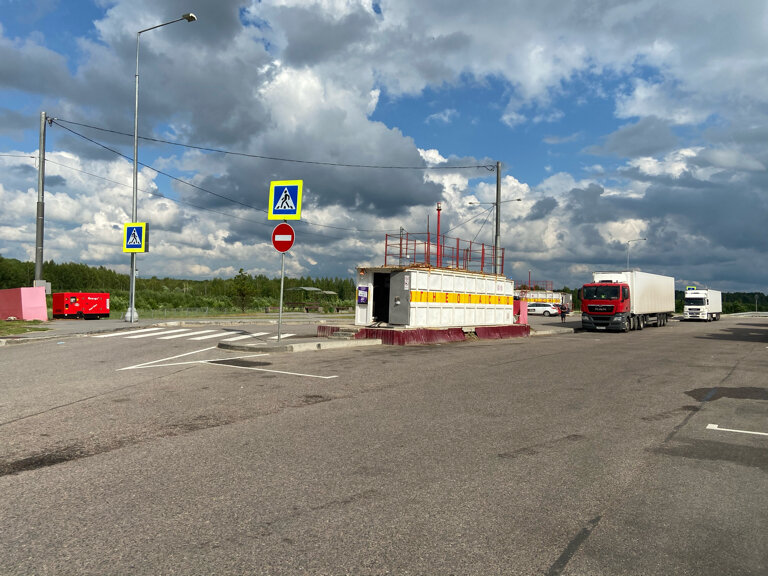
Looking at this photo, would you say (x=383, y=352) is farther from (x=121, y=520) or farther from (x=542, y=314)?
(x=542, y=314)

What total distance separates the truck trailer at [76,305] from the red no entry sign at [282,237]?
25.9 m

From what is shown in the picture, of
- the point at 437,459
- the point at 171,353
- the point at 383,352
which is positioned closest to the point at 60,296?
the point at 171,353

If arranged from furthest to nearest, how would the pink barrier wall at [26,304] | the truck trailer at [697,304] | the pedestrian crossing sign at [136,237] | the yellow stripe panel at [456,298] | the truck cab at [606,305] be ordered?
1. the truck trailer at [697,304]
2. the truck cab at [606,305]
3. the pink barrier wall at [26,304]
4. the pedestrian crossing sign at [136,237]
5. the yellow stripe panel at [456,298]

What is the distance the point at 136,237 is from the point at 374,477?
77.9 feet

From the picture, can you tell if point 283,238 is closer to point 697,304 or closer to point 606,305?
point 606,305

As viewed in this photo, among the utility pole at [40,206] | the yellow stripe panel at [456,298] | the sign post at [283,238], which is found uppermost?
the utility pole at [40,206]

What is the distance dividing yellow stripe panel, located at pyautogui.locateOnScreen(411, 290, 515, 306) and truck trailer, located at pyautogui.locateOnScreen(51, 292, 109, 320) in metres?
25.3

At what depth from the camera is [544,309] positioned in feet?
219

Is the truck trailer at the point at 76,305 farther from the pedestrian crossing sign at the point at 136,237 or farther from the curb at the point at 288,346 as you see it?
the curb at the point at 288,346

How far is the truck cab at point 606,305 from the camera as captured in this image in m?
33.1

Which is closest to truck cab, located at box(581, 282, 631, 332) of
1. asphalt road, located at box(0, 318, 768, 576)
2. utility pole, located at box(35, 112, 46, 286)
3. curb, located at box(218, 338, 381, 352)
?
curb, located at box(218, 338, 381, 352)

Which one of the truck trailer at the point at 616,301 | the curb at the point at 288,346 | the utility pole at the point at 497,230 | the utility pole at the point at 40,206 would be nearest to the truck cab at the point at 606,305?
the truck trailer at the point at 616,301

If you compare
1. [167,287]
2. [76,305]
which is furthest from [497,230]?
[167,287]

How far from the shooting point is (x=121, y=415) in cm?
711
